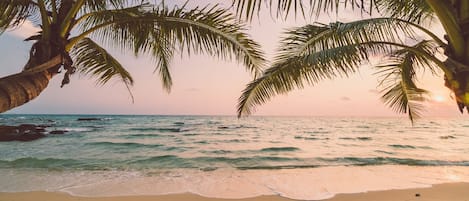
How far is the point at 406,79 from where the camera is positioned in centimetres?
627

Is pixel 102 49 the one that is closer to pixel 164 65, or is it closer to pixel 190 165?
pixel 164 65

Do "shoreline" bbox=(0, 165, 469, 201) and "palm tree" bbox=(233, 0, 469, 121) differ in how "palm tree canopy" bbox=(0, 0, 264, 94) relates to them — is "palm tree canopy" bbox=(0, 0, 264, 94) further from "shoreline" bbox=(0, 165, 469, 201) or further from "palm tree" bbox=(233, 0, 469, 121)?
"shoreline" bbox=(0, 165, 469, 201)

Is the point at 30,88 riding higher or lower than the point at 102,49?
lower

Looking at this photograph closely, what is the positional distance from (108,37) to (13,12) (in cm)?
146

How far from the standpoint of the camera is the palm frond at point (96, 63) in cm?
543

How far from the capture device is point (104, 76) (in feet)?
19.6

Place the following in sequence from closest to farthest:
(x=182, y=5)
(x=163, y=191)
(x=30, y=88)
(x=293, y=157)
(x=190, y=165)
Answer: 1. (x=30, y=88)
2. (x=182, y=5)
3. (x=163, y=191)
4. (x=190, y=165)
5. (x=293, y=157)

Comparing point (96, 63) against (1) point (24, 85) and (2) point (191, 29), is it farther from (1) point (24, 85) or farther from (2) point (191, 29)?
(1) point (24, 85)

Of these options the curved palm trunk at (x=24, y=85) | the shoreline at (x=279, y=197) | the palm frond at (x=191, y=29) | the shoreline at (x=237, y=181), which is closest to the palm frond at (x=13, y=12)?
the palm frond at (x=191, y=29)

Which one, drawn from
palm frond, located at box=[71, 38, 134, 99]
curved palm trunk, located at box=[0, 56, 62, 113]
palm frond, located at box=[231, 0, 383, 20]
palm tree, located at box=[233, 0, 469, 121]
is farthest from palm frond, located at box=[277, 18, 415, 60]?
curved palm trunk, located at box=[0, 56, 62, 113]

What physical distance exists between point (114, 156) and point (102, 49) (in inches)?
446

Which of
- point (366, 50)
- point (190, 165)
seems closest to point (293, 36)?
point (366, 50)

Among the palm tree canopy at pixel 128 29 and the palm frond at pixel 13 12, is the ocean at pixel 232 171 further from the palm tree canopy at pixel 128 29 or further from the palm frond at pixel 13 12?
the palm frond at pixel 13 12

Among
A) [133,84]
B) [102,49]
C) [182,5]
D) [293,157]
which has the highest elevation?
[182,5]
